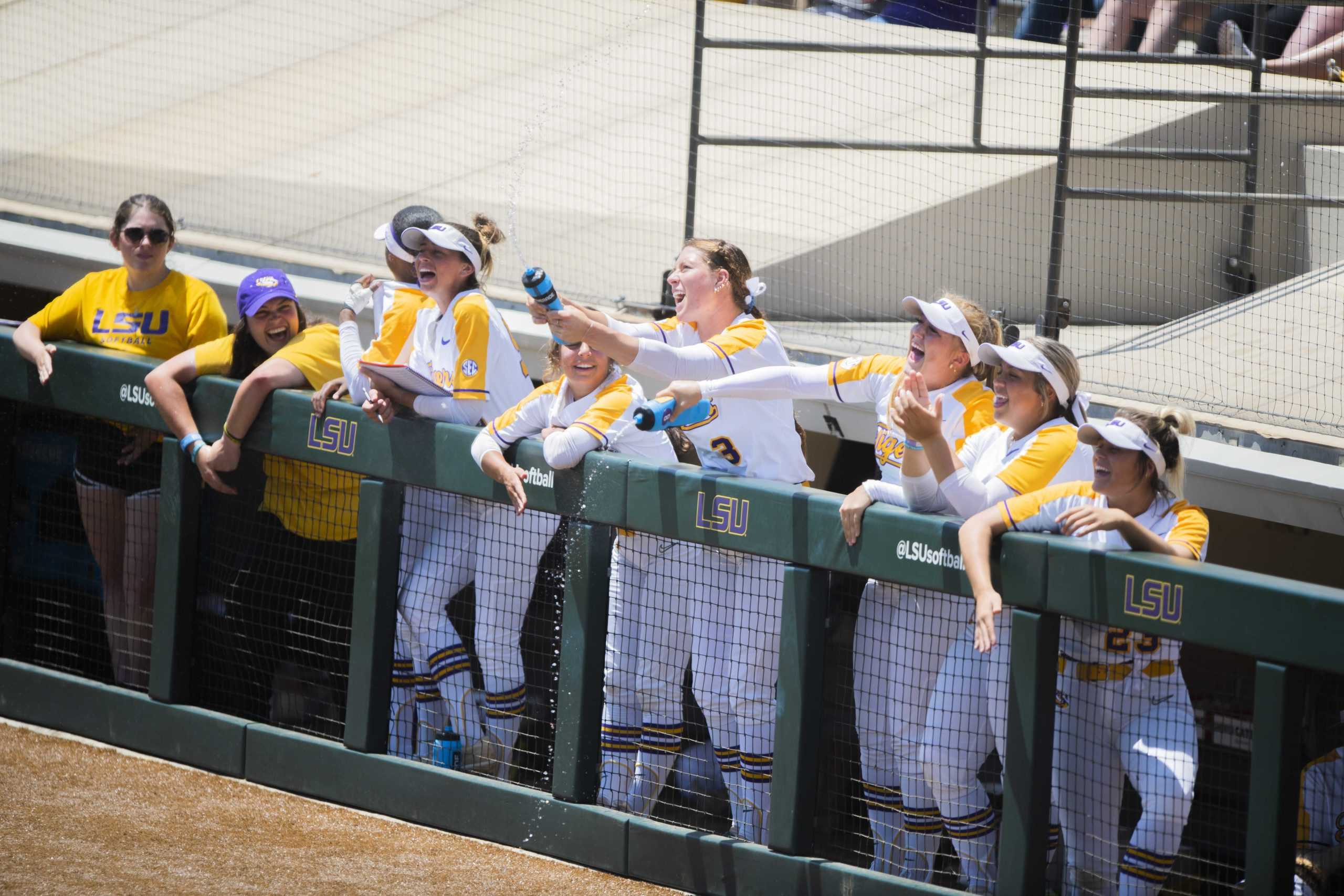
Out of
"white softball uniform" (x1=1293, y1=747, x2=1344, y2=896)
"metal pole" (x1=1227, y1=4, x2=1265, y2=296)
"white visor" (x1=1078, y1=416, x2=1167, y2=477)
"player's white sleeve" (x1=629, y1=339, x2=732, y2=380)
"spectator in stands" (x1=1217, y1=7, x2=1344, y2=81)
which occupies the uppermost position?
"spectator in stands" (x1=1217, y1=7, x2=1344, y2=81)

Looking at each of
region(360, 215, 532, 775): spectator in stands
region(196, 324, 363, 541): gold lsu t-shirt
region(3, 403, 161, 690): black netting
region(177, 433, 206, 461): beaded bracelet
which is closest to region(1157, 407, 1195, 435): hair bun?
region(360, 215, 532, 775): spectator in stands

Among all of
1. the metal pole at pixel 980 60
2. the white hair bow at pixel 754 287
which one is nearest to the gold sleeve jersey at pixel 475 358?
the white hair bow at pixel 754 287

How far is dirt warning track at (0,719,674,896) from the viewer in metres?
3.56

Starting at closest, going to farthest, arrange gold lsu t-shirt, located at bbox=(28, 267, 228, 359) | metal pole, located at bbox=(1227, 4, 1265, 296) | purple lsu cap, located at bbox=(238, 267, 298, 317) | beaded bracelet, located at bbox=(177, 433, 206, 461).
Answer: beaded bracelet, located at bbox=(177, 433, 206, 461) → purple lsu cap, located at bbox=(238, 267, 298, 317) → gold lsu t-shirt, located at bbox=(28, 267, 228, 359) → metal pole, located at bbox=(1227, 4, 1265, 296)

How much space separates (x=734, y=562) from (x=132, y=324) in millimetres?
2327

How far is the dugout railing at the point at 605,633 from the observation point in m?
3.05

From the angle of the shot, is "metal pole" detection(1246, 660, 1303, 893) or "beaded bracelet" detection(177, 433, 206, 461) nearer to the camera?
"metal pole" detection(1246, 660, 1303, 893)

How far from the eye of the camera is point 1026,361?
11.6 feet

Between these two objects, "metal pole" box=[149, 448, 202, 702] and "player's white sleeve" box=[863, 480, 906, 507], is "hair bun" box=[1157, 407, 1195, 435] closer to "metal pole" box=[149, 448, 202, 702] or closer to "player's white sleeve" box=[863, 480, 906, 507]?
"player's white sleeve" box=[863, 480, 906, 507]

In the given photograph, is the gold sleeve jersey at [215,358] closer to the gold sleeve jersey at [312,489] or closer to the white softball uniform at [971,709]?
the gold sleeve jersey at [312,489]

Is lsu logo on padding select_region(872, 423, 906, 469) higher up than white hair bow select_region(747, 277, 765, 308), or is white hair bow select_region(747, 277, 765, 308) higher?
white hair bow select_region(747, 277, 765, 308)

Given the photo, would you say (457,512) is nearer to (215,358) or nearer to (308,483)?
(308,483)

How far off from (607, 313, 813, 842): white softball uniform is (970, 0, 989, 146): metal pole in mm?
2377

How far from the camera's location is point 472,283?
4.48 metres
